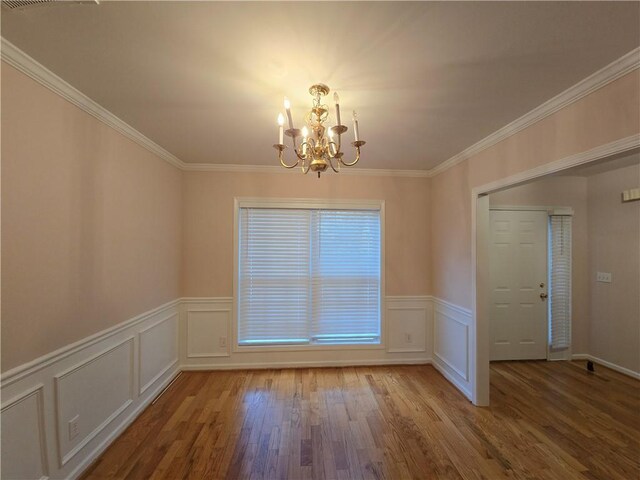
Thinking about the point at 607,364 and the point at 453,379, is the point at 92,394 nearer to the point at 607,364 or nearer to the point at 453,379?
the point at 453,379

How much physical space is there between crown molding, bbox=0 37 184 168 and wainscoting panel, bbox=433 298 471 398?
3530 millimetres

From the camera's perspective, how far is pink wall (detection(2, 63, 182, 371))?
1326mm

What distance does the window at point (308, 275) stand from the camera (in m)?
3.32

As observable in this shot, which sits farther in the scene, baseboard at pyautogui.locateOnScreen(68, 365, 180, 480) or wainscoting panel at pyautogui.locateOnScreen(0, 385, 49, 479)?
baseboard at pyautogui.locateOnScreen(68, 365, 180, 480)

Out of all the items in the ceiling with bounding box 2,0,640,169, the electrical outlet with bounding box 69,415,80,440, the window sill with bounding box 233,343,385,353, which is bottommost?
the window sill with bounding box 233,343,385,353

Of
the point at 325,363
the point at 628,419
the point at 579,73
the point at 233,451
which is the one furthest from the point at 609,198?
the point at 233,451

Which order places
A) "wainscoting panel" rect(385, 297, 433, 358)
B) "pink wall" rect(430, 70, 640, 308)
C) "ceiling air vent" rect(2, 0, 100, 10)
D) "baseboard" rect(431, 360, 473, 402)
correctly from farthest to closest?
"wainscoting panel" rect(385, 297, 433, 358)
"baseboard" rect(431, 360, 473, 402)
"pink wall" rect(430, 70, 640, 308)
"ceiling air vent" rect(2, 0, 100, 10)

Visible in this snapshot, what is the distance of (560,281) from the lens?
3537mm

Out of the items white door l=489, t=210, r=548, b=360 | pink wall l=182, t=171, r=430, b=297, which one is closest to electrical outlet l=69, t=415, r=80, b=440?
pink wall l=182, t=171, r=430, b=297

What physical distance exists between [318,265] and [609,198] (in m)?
3.82

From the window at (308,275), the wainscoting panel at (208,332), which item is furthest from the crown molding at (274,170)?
the wainscoting panel at (208,332)

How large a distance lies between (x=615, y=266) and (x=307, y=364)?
13.3 ft

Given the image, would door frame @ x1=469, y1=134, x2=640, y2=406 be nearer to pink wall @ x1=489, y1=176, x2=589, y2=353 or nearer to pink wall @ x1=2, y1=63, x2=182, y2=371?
pink wall @ x1=489, y1=176, x2=589, y2=353

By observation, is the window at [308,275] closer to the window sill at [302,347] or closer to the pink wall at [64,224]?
the window sill at [302,347]
